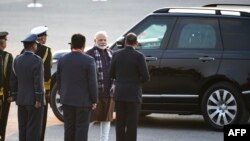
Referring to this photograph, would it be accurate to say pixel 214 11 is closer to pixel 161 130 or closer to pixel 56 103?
pixel 161 130

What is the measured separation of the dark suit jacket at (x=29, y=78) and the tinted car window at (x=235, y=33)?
4.20 metres

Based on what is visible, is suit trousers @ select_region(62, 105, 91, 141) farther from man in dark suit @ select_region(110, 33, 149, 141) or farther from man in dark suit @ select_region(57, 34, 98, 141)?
man in dark suit @ select_region(110, 33, 149, 141)

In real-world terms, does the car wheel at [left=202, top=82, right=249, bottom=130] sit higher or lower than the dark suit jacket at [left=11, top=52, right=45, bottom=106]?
lower

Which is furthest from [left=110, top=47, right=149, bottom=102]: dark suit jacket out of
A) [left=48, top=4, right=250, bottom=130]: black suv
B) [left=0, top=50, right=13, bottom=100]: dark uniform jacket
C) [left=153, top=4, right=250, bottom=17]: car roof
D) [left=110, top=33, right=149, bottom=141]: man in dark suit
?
[left=153, top=4, right=250, bottom=17]: car roof

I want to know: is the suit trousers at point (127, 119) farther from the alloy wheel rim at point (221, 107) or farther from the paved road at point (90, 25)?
the alloy wheel rim at point (221, 107)

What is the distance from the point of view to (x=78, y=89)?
11.5 m

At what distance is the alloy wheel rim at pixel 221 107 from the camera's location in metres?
14.9

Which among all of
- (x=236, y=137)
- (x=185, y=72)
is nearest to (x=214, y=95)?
(x=185, y=72)

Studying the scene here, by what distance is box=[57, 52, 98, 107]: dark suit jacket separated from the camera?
11.5 metres

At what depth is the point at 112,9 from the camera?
39.7 meters

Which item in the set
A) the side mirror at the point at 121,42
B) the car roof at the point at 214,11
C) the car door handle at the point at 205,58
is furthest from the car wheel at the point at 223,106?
the side mirror at the point at 121,42

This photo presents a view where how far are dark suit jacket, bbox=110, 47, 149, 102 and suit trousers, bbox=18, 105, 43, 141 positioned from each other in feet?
4.07

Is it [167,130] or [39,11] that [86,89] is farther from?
[39,11]

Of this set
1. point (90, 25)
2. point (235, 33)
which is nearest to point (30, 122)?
point (235, 33)
